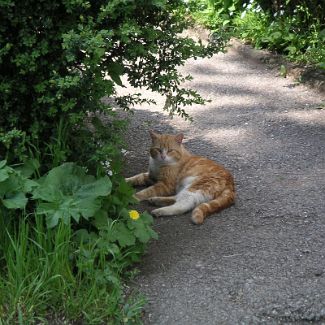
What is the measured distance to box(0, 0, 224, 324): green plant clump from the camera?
3.39 meters

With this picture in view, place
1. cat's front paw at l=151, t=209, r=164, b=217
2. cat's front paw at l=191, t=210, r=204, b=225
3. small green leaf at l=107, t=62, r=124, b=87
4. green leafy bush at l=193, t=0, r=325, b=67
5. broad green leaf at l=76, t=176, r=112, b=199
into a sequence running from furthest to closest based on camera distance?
A: 1. green leafy bush at l=193, t=0, r=325, b=67
2. cat's front paw at l=151, t=209, r=164, b=217
3. cat's front paw at l=191, t=210, r=204, b=225
4. small green leaf at l=107, t=62, r=124, b=87
5. broad green leaf at l=76, t=176, r=112, b=199

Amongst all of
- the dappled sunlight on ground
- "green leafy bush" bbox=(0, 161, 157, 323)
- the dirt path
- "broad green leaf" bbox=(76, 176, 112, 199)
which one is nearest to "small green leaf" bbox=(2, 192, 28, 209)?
"green leafy bush" bbox=(0, 161, 157, 323)

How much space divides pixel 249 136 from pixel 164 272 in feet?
9.06

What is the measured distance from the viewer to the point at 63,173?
12.2 feet

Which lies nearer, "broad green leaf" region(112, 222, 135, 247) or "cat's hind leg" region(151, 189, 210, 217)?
"broad green leaf" region(112, 222, 135, 247)

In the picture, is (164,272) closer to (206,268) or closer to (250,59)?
(206,268)

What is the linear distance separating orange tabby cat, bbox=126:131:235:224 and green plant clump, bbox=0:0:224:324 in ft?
2.72

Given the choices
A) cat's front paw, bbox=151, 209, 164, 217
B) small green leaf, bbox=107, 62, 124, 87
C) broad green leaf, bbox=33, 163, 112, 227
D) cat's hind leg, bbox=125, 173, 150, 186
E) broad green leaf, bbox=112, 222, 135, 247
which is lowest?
cat's hind leg, bbox=125, 173, 150, 186

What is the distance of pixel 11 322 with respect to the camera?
10.7 ft

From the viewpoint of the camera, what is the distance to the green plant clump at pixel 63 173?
3391 millimetres

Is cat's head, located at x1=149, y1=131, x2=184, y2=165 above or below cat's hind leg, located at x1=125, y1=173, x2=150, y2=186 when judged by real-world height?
above

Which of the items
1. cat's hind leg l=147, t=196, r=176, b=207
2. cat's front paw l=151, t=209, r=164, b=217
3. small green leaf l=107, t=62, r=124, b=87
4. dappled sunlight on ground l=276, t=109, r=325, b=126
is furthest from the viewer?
dappled sunlight on ground l=276, t=109, r=325, b=126

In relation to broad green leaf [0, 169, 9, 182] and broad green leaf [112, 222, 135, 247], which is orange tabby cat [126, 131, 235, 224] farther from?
broad green leaf [0, 169, 9, 182]

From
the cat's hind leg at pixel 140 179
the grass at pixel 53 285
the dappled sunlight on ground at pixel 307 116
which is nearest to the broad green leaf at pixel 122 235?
the grass at pixel 53 285
